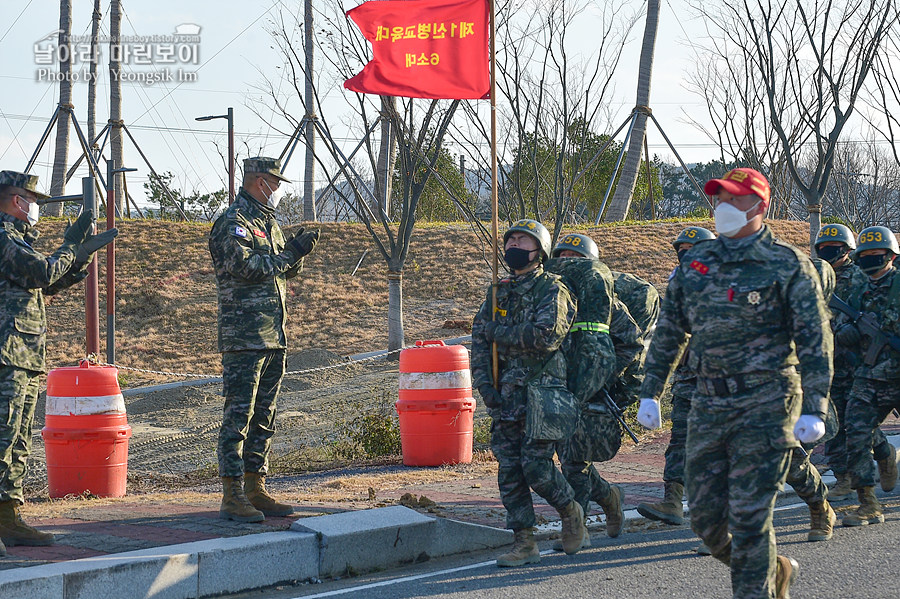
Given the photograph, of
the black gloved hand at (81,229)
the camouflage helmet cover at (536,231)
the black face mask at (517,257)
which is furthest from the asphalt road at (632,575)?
the black gloved hand at (81,229)

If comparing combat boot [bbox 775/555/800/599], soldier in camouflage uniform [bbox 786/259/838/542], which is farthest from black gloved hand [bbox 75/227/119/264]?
soldier in camouflage uniform [bbox 786/259/838/542]

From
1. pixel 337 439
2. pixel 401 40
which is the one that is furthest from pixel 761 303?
pixel 337 439

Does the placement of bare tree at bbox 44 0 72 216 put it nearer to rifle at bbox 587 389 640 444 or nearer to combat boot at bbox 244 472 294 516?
combat boot at bbox 244 472 294 516

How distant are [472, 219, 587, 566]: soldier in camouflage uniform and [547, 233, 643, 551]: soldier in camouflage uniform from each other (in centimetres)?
46

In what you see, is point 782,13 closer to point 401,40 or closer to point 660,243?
point 401,40

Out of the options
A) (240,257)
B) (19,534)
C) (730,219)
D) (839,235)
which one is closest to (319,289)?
(839,235)

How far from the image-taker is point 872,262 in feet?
25.5

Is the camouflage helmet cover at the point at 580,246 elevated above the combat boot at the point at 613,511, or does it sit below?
above

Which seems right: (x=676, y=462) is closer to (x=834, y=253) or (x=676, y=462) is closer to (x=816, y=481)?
(x=816, y=481)

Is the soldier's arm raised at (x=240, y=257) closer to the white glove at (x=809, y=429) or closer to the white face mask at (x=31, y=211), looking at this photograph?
the white face mask at (x=31, y=211)

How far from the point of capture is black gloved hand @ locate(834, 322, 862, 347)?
25.3ft

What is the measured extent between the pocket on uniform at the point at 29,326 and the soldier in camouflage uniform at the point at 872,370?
5.79m

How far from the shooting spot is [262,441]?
7090mm

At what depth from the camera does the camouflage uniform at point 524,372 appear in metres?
6.08
